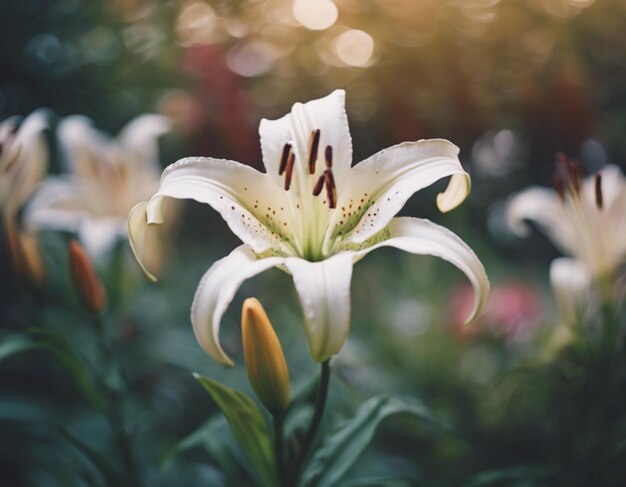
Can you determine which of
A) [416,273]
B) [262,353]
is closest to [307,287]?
[262,353]

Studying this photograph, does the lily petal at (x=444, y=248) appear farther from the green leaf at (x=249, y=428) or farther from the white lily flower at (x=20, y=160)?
the white lily flower at (x=20, y=160)

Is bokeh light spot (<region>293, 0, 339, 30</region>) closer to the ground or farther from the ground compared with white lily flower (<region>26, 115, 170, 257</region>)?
farther from the ground

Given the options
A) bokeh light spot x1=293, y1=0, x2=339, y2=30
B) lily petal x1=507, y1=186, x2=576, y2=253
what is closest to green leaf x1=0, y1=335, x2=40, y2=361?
lily petal x1=507, y1=186, x2=576, y2=253

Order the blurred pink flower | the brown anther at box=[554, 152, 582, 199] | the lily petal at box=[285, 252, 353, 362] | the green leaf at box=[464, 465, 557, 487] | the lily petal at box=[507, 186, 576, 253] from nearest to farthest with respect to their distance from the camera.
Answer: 1. the lily petal at box=[285, 252, 353, 362]
2. the green leaf at box=[464, 465, 557, 487]
3. the brown anther at box=[554, 152, 582, 199]
4. the lily petal at box=[507, 186, 576, 253]
5. the blurred pink flower

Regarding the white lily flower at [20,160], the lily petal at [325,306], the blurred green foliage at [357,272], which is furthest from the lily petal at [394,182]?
the white lily flower at [20,160]

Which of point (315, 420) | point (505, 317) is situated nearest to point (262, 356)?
point (315, 420)

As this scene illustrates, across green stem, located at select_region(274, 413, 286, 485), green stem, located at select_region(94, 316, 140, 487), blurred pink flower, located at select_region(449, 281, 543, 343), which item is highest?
green stem, located at select_region(274, 413, 286, 485)

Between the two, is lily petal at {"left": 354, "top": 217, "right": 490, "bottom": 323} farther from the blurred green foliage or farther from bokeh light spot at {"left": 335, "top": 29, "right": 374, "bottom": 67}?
bokeh light spot at {"left": 335, "top": 29, "right": 374, "bottom": 67}
